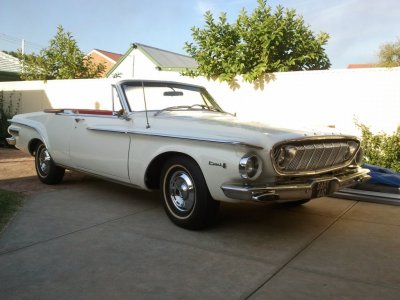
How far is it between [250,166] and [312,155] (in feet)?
2.63

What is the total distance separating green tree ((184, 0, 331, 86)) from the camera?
27.8 ft

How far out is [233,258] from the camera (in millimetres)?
3674

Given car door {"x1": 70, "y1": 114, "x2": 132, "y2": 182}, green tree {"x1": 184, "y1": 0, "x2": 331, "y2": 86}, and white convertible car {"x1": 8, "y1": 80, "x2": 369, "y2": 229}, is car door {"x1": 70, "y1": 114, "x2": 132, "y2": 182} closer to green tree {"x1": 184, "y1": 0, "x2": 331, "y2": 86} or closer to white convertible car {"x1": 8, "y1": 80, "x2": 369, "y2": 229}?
white convertible car {"x1": 8, "y1": 80, "x2": 369, "y2": 229}

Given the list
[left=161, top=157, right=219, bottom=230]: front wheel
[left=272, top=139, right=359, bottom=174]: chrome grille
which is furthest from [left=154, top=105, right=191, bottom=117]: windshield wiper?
[left=272, top=139, right=359, bottom=174]: chrome grille

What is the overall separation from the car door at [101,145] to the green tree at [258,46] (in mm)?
3980

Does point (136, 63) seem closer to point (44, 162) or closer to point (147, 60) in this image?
point (147, 60)

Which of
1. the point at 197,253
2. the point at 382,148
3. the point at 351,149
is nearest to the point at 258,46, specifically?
the point at 382,148

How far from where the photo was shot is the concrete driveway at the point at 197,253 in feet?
10.0

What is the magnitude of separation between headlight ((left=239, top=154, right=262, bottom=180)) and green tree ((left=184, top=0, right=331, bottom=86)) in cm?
490

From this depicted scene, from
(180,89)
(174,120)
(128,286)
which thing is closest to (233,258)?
(128,286)

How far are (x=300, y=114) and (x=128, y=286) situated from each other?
5824mm

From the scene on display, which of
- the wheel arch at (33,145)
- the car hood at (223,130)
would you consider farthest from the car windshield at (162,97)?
the wheel arch at (33,145)

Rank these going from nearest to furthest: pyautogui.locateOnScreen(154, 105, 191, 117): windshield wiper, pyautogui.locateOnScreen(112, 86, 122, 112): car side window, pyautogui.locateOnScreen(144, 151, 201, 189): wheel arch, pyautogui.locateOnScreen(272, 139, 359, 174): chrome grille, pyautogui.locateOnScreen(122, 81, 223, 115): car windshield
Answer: pyautogui.locateOnScreen(272, 139, 359, 174): chrome grille, pyautogui.locateOnScreen(144, 151, 201, 189): wheel arch, pyautogui.locateOnScreen(154, 105, 191, 117): windshield wiper, pyautogui.locateOnScreen(122, 81, 223, 115): car windshield, pyautogui.locateOnScreen(112, 86, 122, 112): car side window

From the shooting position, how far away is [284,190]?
3752 millimetres
